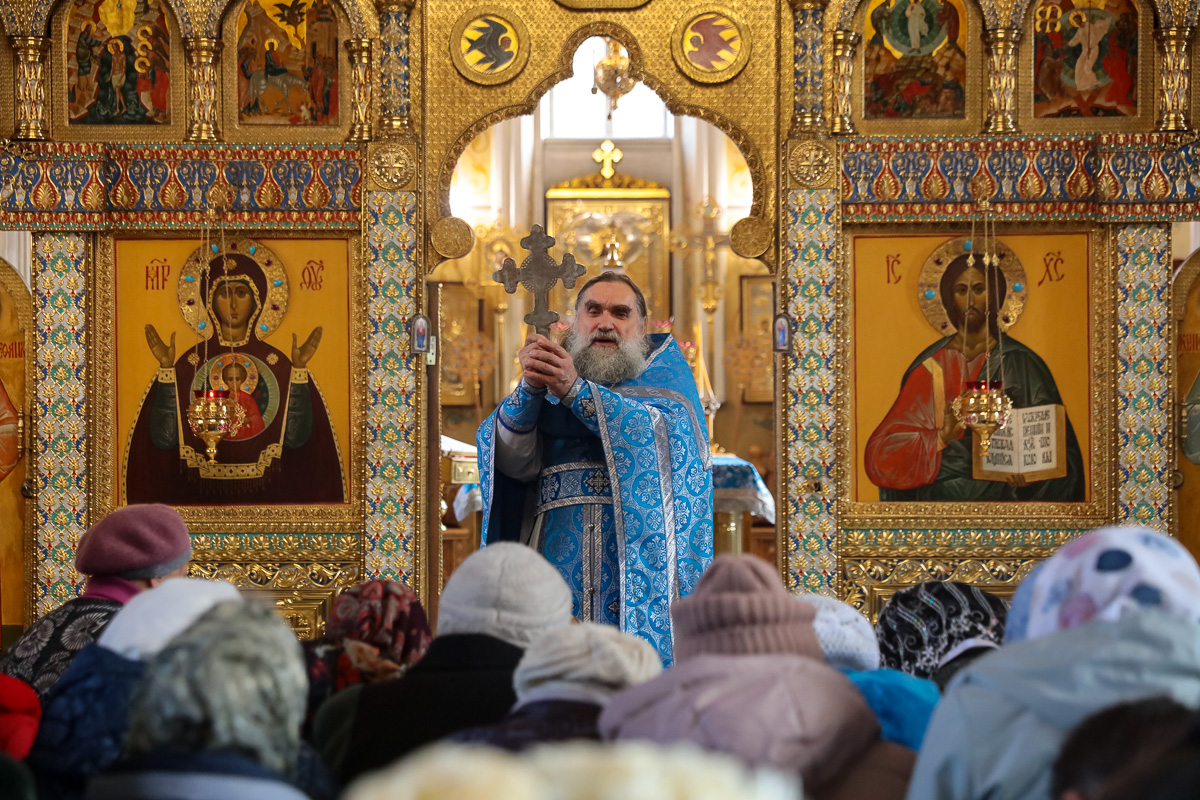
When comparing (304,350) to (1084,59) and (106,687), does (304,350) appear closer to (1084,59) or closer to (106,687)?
(1084,59)

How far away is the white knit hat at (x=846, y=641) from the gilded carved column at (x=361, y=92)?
558 cm

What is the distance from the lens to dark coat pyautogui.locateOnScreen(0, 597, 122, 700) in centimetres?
376

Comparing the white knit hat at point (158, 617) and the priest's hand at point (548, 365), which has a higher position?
the priest's hand at point (548, 365)

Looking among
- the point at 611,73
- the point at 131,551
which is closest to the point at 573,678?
the point at 131,551

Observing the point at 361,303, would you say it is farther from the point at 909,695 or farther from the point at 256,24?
the point at 909,695

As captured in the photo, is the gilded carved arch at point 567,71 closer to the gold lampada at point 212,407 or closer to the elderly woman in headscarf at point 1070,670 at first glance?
the gold lampada at point 212,407

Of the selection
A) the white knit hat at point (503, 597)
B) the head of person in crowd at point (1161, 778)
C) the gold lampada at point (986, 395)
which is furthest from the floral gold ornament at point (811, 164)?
the head of person in crowd at point (1161, 778)

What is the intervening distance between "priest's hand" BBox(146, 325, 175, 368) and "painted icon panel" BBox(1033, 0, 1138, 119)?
17.6ft

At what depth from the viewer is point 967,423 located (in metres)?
7.48

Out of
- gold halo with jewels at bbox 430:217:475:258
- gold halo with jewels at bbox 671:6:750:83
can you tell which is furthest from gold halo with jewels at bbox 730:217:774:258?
gold halo with jewels at bbox 430:217:475:258

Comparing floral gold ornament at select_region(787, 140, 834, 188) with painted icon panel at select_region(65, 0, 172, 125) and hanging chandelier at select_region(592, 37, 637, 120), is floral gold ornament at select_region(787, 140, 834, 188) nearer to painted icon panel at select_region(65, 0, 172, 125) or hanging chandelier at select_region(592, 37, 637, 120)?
hanging chandelier at select_region(592, 37, 637, 120)

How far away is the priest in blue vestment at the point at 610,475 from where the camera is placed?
5.52 metres

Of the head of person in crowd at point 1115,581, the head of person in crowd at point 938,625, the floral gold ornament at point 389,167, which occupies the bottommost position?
the head of person in crowd at point 938,625

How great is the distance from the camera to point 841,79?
785cm
